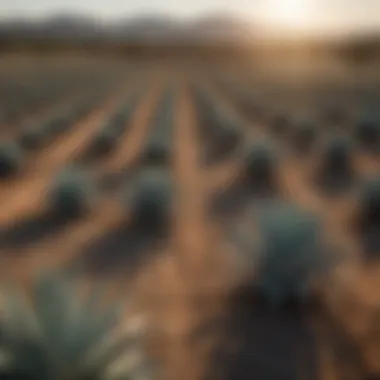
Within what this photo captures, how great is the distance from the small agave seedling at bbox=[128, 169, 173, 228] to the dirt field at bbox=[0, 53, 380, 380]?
10 cm

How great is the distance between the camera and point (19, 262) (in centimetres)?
661

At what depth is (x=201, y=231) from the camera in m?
7.40

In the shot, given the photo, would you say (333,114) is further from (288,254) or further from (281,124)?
(288,254)

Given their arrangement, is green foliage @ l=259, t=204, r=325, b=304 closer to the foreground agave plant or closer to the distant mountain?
the foreground agave plant

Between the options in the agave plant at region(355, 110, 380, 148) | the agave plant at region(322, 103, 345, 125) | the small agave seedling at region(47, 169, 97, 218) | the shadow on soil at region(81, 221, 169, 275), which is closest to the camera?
the shadow on soil at region(81, 221, 169, 275)

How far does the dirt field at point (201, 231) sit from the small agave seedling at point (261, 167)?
150 mm

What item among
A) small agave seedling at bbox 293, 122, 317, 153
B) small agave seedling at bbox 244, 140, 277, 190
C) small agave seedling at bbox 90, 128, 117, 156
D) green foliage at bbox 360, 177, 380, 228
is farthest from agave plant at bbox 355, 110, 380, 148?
small agave seedling at bbox 90, 128, 117, 156

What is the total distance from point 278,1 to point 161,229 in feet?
7.95

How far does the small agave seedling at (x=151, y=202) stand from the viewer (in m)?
7.80

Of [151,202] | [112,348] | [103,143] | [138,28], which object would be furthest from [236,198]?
[112,348]

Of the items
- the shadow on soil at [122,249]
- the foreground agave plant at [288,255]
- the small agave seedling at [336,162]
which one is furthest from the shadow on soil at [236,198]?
the foreground agave plant at [288,255]

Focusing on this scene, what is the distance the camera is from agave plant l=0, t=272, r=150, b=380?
14.3ft

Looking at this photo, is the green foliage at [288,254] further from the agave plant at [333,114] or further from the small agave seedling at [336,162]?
the agave plant at [333,114]

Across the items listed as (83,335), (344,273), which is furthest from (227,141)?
(83,335)
